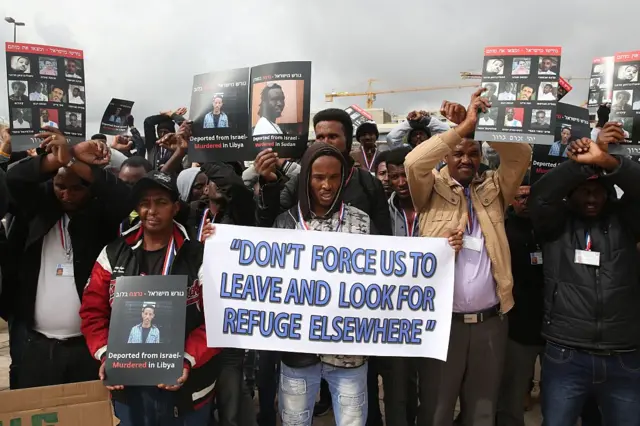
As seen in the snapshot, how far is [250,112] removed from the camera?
3.38 m

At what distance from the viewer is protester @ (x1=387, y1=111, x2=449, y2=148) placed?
18.4ft

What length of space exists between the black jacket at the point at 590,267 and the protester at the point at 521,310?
454 mm

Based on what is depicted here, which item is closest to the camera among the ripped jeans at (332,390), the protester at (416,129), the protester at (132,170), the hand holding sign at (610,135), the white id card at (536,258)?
the ripped jeans at (332,390)

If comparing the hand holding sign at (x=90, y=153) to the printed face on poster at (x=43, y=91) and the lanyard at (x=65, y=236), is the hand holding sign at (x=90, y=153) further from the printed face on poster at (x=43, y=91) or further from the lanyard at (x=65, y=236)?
the lanyard at (x=65, y=236)

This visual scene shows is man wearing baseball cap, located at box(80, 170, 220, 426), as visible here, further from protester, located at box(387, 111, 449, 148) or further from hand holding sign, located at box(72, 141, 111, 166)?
protester, located at box(387, 111, 449, 148)

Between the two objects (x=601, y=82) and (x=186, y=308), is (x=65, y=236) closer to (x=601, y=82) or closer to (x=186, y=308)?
(x=186, y=308)

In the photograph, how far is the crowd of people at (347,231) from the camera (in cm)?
297

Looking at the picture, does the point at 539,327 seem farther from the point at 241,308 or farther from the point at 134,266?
the point at 134,266

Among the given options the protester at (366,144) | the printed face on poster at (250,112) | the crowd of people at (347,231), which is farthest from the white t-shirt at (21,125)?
the protester at (366,144)

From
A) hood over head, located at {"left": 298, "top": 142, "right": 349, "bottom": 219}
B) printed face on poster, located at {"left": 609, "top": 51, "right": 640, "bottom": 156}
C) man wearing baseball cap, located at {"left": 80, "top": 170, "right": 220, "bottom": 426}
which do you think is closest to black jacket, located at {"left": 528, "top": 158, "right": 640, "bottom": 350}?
printed face on poster, located at {"left": 609, "top": 51, "right": 640, "bottom": 156}

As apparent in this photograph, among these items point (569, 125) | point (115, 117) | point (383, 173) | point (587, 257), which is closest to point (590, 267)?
point (587, 257)

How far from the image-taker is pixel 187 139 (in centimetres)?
380

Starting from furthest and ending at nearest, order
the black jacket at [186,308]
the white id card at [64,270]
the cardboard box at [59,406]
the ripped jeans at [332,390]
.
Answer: the white id card at [64,270], the ripped jeans at [332,390], the black jacket at [186,308], the cardboard box at [59,406]

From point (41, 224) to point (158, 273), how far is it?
3.05 feet
